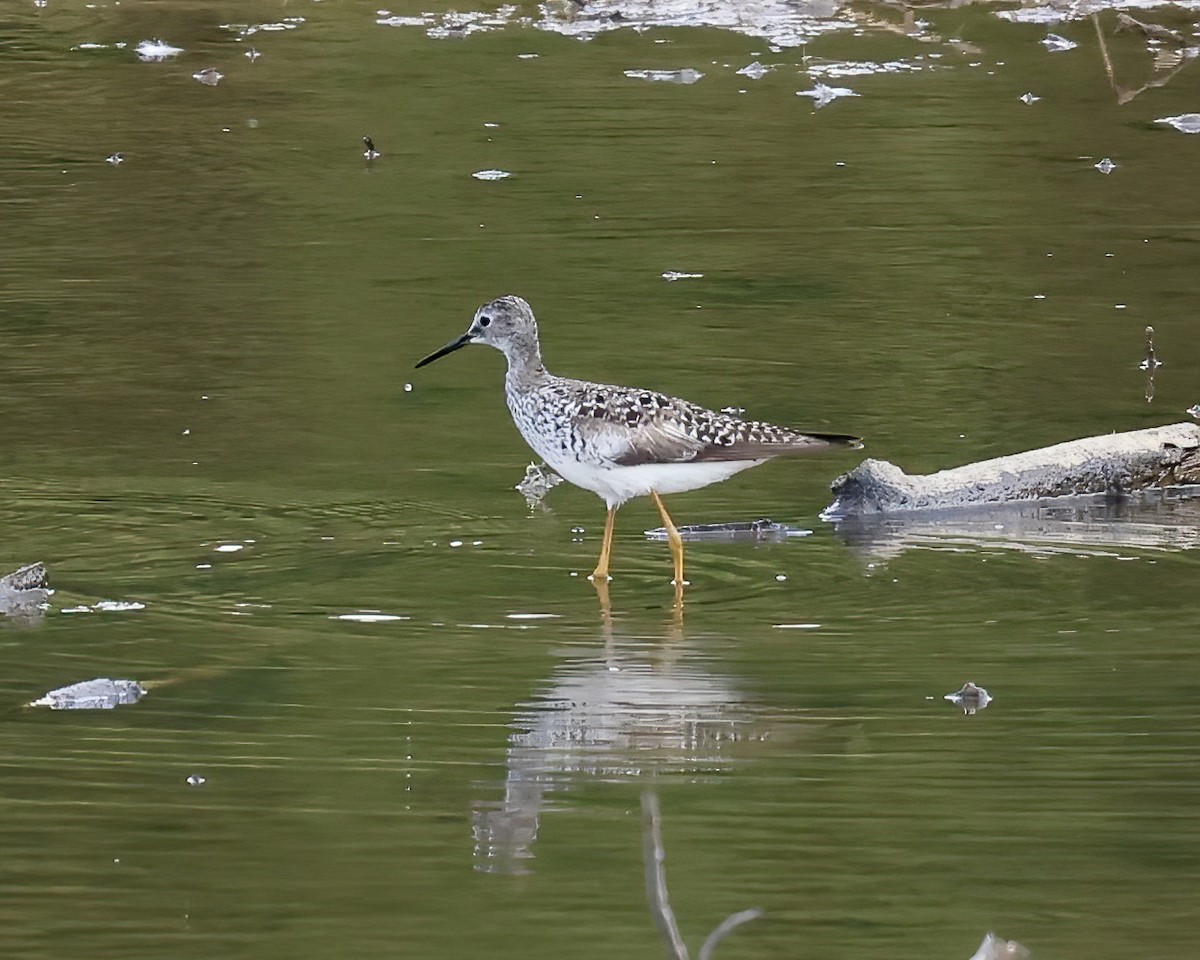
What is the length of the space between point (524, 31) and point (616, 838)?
16076mm

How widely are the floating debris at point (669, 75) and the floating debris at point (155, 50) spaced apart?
12.7 ft

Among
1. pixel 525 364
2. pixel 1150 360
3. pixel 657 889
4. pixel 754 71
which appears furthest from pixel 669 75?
pixel 657 889

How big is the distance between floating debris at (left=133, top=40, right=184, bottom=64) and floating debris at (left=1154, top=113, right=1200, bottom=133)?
316 inches

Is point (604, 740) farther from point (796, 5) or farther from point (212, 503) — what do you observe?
point (796, 5)

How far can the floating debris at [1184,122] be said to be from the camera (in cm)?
1648

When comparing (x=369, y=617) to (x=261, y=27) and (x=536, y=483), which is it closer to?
(x=536, y=483)

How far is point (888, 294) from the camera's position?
41.1ft

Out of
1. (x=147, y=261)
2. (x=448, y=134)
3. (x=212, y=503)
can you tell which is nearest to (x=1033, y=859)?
(x=212, y=503)

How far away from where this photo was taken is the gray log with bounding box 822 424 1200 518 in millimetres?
8945

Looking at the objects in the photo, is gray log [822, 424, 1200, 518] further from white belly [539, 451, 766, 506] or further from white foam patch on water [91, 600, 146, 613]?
→ white foam patch on water [91, 600, 146, 613]

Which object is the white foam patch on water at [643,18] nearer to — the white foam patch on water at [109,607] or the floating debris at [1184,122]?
the floating debris at [1184,122]

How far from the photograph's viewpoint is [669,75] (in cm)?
1881

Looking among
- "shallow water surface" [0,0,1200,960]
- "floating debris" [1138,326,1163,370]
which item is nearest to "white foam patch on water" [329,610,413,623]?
"shallow water surface" [0,0,1200,960]

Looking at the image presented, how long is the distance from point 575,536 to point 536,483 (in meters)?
→ 0.66
